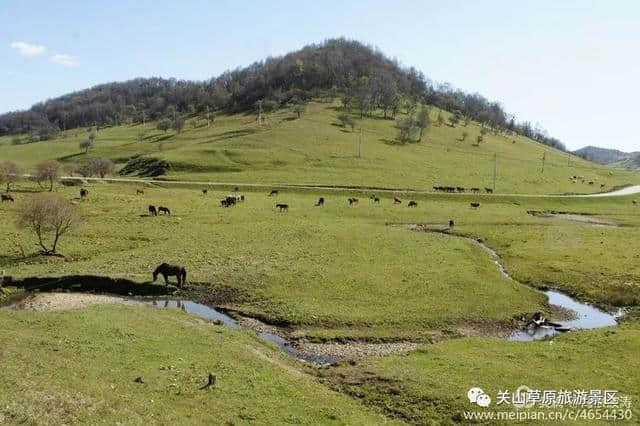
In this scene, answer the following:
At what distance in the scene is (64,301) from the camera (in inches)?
1203

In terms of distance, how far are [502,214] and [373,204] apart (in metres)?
18.9

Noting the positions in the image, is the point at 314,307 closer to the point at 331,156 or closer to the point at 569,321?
the point at 569,321

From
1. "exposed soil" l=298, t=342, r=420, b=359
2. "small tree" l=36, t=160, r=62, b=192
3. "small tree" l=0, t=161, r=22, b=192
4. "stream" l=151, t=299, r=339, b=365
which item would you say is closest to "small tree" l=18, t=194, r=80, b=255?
"stream" l=151, t=299, r=339, b=365

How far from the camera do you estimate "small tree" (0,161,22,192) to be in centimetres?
6864

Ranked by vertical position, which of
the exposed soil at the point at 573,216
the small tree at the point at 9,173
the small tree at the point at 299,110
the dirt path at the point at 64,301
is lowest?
the dirt path at the point at 64,301

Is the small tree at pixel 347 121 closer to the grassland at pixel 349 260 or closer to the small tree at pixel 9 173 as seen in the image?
the grassland at pixel 349 260

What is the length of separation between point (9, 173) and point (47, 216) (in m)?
38.5

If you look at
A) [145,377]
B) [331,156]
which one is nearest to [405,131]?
[331,156]

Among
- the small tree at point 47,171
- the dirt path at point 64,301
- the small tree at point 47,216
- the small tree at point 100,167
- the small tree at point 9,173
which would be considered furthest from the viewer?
the small tree at point 100,167

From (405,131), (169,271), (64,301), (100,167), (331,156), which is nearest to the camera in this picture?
(64,301)

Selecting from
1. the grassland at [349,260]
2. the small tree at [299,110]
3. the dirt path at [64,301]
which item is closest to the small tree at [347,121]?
the small tree at [299,110]

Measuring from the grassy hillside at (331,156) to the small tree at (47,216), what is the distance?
54846 mm

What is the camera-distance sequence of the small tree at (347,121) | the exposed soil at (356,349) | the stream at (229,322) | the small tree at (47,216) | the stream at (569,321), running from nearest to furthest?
1. the stream at (229,322)
2. the exposed soil at (356,349)
3. the stream at (569,321)
4. the small tree at (47,216)
5. the small tree at (347,121)

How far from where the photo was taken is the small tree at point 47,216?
131 feet
